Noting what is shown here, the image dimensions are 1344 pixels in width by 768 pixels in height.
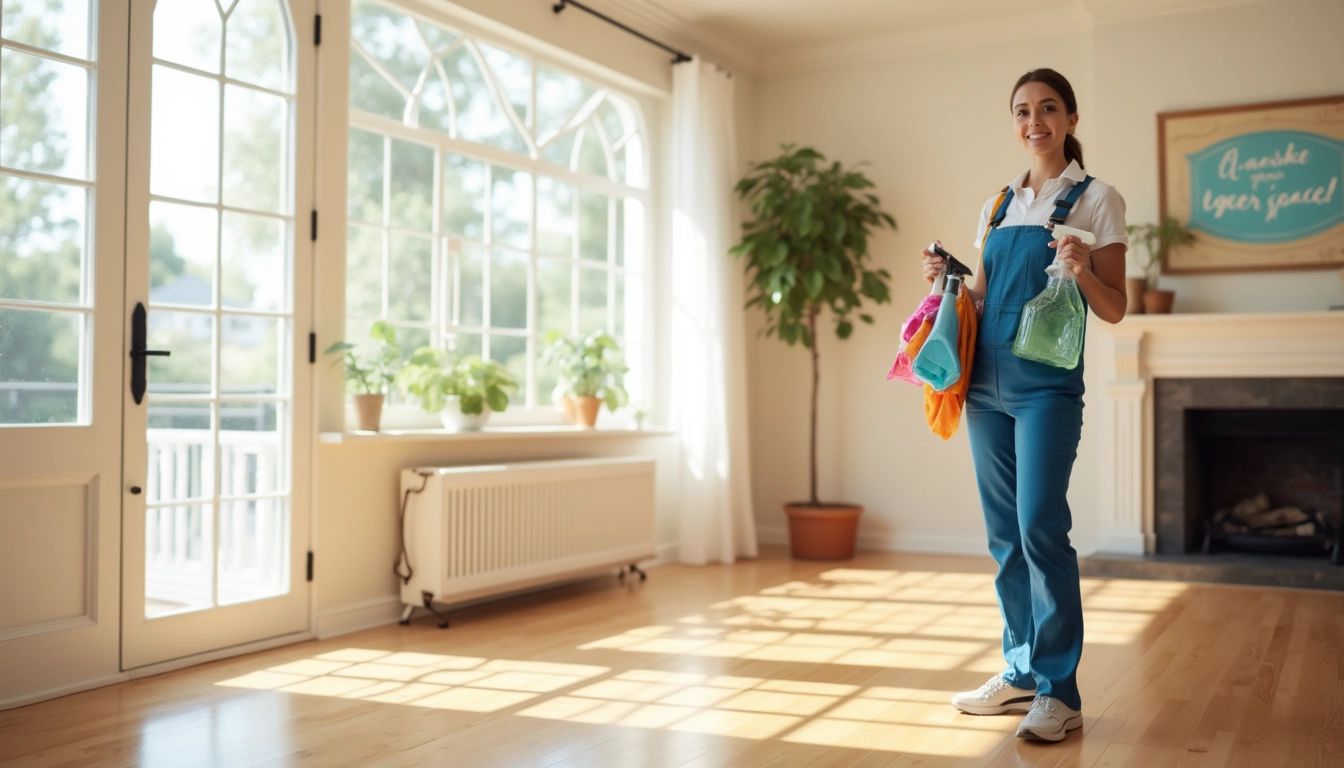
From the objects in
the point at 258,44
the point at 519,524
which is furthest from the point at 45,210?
the point at 519,524

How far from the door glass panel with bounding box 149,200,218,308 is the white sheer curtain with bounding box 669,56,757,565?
2.55 metres

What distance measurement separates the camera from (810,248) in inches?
215

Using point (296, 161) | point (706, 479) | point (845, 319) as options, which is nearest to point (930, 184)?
point (845, 319)

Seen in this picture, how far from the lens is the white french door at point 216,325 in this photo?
3.13m

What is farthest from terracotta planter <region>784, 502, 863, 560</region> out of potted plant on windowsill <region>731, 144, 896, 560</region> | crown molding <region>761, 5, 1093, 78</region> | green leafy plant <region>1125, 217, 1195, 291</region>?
crown molding <region>761, 5, 1093, 78</region>

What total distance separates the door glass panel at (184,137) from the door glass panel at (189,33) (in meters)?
0.03

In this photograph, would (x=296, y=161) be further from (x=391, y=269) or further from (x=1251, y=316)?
(x=1251, y=316)

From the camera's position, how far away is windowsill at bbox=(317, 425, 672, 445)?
3.69 metres

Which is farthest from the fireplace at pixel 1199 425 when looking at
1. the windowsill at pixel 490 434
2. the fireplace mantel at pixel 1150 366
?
the windowsill at pixel 490 434

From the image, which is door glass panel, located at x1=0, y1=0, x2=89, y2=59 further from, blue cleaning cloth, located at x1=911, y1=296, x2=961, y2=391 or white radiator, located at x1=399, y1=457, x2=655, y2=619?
blue cleaning cloth, located at x1=911, y1=296, x2=961, y2=391

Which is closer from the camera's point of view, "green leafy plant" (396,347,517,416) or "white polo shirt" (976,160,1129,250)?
"white polo shirt" (976,160,1129,250)

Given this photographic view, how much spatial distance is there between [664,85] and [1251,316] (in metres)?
2.85

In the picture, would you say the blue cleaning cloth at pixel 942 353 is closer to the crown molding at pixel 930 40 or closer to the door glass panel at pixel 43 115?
the door glass panel at pixel 43 115

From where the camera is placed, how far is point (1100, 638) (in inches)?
144
